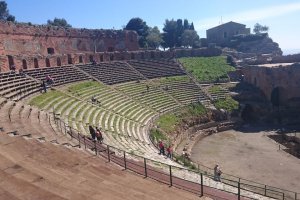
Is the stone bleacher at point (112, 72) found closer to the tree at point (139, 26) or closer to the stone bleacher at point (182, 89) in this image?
the stone bleacher at point (182, 89)

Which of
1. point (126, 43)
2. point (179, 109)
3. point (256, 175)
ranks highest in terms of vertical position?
point (126, 43)

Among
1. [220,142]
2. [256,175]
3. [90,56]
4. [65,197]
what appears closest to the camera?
[65,197]

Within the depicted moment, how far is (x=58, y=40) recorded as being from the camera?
48.6m

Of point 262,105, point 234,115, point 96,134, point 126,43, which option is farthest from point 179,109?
point 126,43

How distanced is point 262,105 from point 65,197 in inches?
1382

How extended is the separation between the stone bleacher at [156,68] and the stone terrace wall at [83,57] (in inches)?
64.2

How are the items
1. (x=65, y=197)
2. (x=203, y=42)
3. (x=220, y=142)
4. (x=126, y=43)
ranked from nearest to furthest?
1. (x=65, y=197)
2. (x=220, y=142)
3. (x=126, y=43)
4. (x=203, y=42)

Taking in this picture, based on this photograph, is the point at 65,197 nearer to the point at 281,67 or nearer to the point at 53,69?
the point at 53,69

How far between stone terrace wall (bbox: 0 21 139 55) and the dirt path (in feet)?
82.8

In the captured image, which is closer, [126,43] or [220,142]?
[220,142]

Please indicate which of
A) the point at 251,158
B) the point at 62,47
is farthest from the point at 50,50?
the point at 251,158

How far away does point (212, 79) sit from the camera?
48.2m

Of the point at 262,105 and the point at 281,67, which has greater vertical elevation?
the point at 281,67

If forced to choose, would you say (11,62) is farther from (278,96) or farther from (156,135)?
(278,96)
